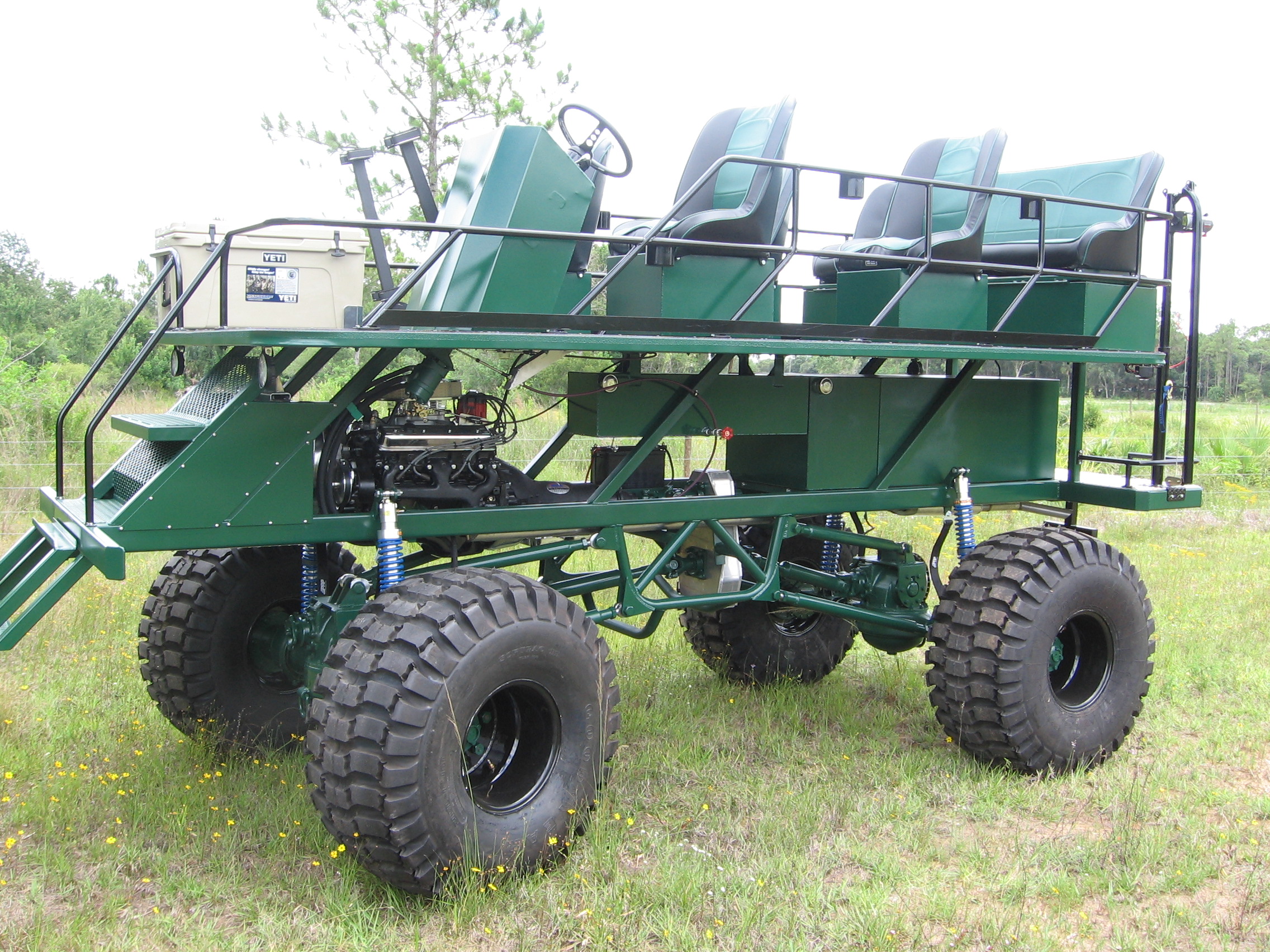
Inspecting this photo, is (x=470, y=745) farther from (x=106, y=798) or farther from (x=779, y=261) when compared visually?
(x=779, y=261)

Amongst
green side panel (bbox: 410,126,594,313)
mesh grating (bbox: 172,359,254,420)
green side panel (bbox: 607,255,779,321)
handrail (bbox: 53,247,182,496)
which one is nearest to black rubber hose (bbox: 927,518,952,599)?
green side panel (bbox: 607,255,779,321)

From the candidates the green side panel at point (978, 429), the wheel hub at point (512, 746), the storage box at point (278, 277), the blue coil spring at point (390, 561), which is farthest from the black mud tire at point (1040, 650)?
the storage box at point (278, 277)

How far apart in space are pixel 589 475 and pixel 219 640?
183 cm

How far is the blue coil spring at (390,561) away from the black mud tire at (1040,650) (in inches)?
97.7

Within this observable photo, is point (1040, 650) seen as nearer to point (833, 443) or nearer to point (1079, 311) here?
point (833, 443)

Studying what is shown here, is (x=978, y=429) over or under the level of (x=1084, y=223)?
under

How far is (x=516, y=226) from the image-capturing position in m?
4.53

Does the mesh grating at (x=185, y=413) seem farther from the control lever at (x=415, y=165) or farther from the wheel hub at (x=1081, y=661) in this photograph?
the wheel hub at (x=1081, y=661)

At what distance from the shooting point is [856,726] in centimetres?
598

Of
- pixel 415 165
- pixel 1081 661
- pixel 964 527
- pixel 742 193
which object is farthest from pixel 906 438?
pixel 415 165

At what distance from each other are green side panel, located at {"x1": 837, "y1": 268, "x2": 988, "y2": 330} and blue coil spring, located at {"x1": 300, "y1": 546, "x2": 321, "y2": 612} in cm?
270

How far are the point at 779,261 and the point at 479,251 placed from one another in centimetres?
134

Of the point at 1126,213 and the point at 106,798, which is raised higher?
the point at 1126,213

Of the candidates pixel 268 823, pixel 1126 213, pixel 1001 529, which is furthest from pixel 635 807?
pixel 1001 529
